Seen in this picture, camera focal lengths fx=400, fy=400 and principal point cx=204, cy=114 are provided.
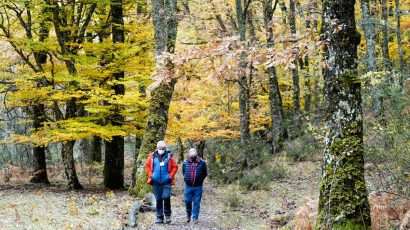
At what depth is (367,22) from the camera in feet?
43.1

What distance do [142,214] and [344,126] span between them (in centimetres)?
669

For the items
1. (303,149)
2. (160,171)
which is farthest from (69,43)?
(303,149)

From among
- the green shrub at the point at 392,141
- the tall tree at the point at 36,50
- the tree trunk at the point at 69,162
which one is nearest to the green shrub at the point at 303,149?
the green shrub at the point at 392,141

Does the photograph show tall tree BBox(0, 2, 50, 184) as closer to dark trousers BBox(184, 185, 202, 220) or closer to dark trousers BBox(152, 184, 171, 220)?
dark trousers BBox(152, 184, 171, 220)

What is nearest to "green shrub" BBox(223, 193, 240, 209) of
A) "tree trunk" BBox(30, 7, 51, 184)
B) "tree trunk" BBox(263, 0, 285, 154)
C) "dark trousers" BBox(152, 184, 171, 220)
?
"dark trousers" BBox(152, 184, 171, 220)

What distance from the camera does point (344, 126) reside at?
556 cm

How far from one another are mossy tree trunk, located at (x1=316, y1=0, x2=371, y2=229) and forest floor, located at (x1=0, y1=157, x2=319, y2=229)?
10.6ft

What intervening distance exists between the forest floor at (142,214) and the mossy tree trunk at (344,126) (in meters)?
3.25

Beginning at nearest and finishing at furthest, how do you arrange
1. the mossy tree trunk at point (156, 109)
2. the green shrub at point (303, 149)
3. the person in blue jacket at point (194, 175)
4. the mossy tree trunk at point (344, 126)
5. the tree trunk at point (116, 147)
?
1. the mossy tree trunk at point (344, 126)
2. the person in blue jacket at point (194, 175)
3. the mossy tree trunk at point (156, 109)
4. the tree trunk at point (116, 147)
5. the green shrub at point (303, 149)

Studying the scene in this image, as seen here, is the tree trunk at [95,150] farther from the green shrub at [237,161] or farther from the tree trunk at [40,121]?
the green shrub at [237,161]

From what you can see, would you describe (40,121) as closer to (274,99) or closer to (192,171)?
(192,171)

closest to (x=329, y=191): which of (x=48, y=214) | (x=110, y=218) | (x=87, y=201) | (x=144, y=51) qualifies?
(x=110, y=218)

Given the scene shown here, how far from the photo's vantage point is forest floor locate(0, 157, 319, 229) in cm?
960

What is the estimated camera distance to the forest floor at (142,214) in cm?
960
